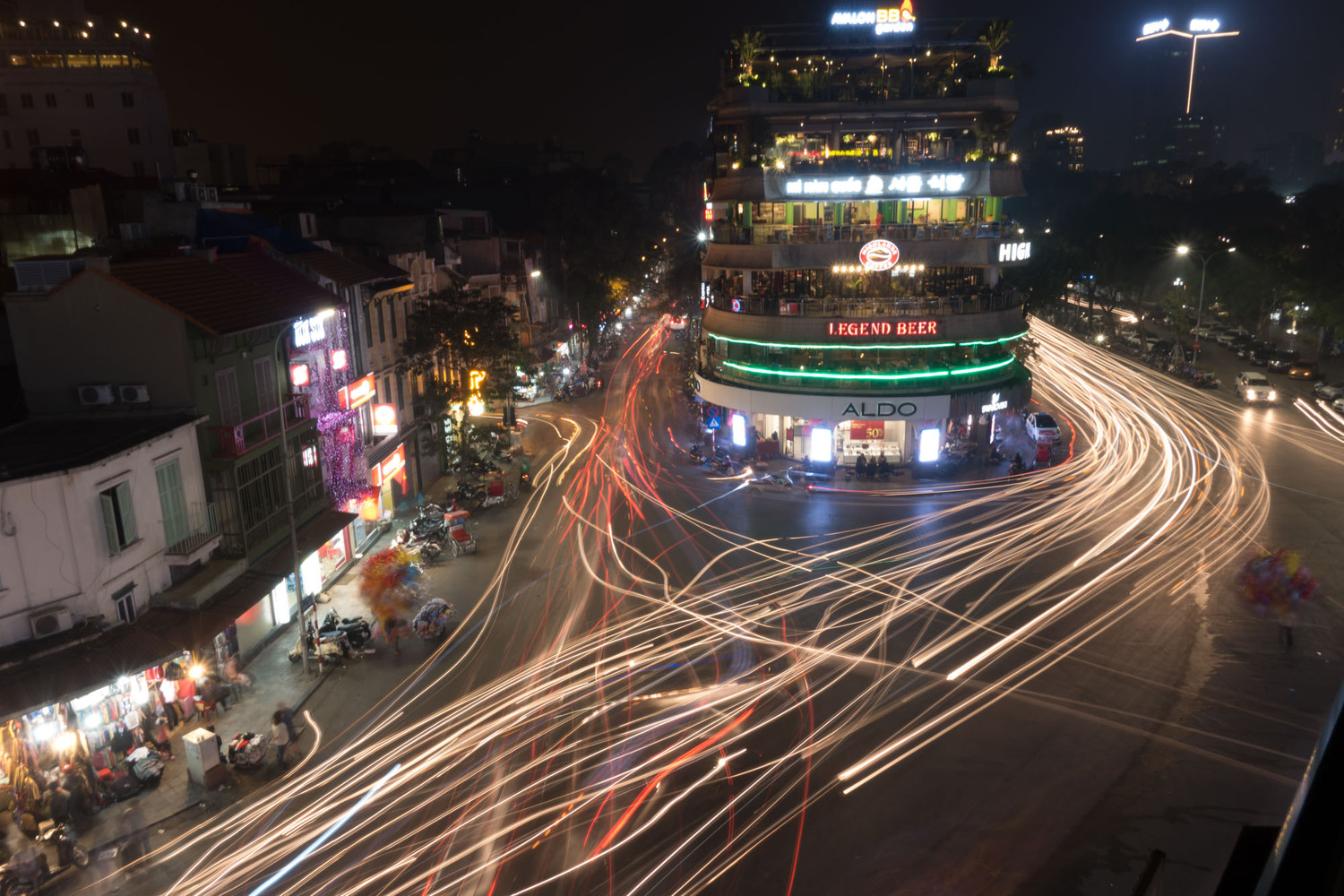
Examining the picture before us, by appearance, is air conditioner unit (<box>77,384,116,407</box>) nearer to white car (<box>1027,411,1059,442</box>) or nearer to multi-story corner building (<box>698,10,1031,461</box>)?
multi-story corner building (<box>698,10,1031,461</box>)

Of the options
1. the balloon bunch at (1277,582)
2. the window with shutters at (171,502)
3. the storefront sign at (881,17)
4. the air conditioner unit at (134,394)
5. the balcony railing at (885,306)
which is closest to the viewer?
the window with shutters at (171,502)

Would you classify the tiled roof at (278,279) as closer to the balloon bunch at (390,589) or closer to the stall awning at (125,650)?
the stall awning at (125,650)

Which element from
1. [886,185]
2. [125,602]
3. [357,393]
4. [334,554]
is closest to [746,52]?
[886,185]

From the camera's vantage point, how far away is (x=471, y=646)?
21.5m

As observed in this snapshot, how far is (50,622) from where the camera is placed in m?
15.1

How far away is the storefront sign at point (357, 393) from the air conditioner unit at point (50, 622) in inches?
443

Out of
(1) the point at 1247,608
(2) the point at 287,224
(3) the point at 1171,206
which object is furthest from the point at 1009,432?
(3) the point at 1171,206

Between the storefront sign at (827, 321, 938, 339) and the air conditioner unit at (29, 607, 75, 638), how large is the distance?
29.2 m

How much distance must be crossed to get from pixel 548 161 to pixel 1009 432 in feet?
262

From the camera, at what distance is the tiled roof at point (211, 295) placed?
1803cm

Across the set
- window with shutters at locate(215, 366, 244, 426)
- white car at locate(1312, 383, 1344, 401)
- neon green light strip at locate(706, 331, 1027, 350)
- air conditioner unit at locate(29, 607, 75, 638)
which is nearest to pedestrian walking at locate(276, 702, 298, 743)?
air conditioner unit at locate(29, 607, 75, 638)

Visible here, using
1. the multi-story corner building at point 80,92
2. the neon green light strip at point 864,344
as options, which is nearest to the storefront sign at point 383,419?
the neon green light strip at point 864,344

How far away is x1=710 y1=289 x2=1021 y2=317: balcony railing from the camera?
3684cm

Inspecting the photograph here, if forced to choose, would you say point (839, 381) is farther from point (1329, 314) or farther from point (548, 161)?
point (548, 161)
